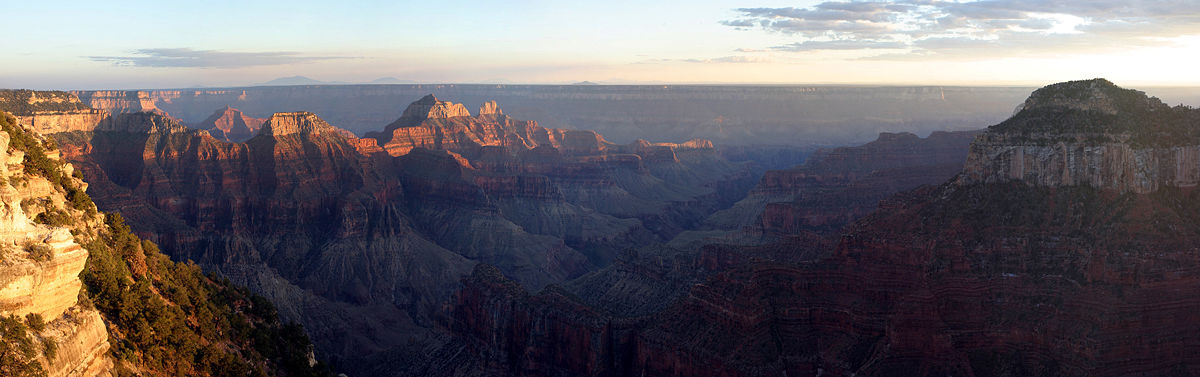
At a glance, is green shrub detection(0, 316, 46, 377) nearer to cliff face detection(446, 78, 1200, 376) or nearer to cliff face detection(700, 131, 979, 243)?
cliff face detection(446, 78, 1200, 376)

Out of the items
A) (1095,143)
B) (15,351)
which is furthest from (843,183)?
(15,351)

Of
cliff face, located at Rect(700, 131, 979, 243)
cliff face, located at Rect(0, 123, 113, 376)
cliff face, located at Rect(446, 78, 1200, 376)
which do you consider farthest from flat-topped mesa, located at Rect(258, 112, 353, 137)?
cliff face, located at Rect(0, 123, 113, 376)

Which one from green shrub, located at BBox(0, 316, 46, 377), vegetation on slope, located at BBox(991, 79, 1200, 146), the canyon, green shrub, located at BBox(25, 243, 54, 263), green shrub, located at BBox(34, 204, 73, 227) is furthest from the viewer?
vegetation on slope, located at BBox(991, 79, 1200, 146)

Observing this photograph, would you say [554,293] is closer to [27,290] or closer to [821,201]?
[27,290]

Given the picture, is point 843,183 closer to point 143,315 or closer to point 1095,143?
point 1095,143

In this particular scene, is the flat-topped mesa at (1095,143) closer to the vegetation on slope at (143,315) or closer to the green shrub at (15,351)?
the vegetation on slope at (143,315)
